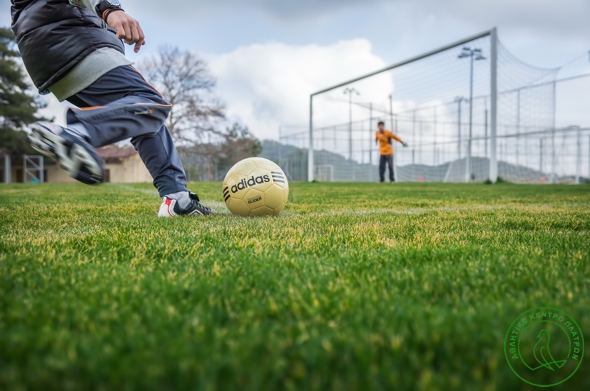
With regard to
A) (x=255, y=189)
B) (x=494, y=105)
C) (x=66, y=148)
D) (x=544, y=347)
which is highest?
(x=494, y=105)

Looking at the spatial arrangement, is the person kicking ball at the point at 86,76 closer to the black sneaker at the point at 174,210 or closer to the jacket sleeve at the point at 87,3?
the jacket sleeve at the point at 87,3

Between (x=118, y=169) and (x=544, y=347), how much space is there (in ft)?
150

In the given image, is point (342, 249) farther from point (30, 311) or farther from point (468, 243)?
point (30, 311)

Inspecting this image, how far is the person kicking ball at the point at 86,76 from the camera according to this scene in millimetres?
2275

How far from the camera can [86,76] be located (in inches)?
102

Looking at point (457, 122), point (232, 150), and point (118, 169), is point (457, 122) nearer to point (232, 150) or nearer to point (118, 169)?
point (232, 150)

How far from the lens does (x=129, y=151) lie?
41.0 meters

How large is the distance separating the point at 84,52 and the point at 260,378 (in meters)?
2.45

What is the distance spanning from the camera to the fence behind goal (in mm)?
16141

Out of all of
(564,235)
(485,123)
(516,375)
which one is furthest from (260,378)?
(485,123)

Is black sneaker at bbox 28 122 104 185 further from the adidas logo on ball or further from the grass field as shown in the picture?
the adidas logo on ball

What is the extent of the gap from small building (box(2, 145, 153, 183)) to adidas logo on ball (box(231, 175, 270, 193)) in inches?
1528

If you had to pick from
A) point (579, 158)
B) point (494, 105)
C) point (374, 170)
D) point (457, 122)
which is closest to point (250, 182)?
point (494, 105)

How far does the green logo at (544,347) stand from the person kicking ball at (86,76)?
2109mm
